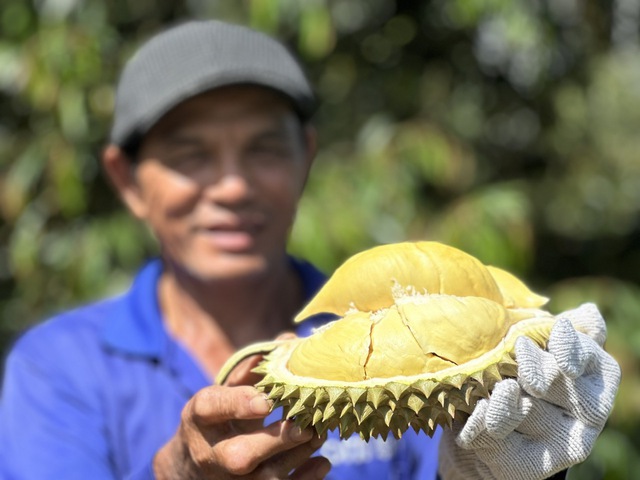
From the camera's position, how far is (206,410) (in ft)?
3.39

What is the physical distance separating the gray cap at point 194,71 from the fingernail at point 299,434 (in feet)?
2.36

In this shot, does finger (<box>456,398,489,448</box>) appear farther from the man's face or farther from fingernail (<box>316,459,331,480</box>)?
the man's face

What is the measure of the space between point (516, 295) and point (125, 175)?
919 millimetres

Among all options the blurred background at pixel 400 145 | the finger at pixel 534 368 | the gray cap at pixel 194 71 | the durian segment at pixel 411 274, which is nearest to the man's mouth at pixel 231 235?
the gray cap at pixel 194 71

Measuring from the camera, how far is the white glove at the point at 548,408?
0.95 metres

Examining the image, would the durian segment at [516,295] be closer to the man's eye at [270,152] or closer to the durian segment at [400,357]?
the durian segment at [400,357]

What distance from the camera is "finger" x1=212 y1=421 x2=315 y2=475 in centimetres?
101

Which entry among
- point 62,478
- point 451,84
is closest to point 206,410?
point 62,478

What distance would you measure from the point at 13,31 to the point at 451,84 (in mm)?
1585

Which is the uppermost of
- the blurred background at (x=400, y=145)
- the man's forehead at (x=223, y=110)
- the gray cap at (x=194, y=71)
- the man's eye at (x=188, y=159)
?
the gray cap at (x=194, y=71)

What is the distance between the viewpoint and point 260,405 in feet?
3.27

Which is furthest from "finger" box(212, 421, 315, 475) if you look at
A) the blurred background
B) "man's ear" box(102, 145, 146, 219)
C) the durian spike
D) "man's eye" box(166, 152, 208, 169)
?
the blurred background

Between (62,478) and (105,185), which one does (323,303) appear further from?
(105,185)

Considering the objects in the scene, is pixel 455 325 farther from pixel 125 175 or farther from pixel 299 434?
pixel 125 175
